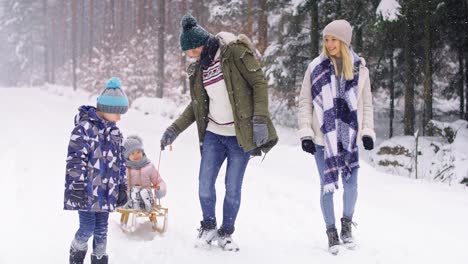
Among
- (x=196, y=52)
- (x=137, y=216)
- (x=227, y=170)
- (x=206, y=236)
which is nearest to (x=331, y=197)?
(x=227, y=170)

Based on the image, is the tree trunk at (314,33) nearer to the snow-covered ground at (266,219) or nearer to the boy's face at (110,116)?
the snow-covered ground at (266,219)

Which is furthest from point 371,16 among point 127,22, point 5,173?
point 127,22

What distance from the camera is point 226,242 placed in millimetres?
4578

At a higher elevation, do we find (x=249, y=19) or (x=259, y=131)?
(x=249, y=19)

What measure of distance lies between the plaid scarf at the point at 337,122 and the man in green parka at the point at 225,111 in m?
0.53

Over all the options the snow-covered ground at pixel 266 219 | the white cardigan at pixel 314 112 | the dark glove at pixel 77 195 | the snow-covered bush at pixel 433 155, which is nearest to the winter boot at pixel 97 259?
the snow-covered ground at pixel 266 219

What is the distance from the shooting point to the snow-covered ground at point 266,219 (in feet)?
14.7

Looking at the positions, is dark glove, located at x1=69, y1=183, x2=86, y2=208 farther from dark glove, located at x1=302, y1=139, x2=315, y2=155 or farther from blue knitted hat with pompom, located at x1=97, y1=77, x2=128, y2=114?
dark glove, located at x1=302, y1=139, x2=315, y2=155

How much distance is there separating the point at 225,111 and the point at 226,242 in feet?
4.18

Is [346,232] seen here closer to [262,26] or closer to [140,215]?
[140,215]

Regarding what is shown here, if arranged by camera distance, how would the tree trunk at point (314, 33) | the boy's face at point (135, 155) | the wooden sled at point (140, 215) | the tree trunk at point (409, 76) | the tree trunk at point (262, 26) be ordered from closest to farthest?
the wooden sled at point (140, 215) < the boy's face at point (135, 155) < the tree trunk at point (409, 76) < the tree trunk at point (314, 33) < the tree trunk at point (262, 26)

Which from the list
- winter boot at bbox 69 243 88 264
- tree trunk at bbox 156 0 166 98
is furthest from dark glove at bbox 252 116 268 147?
tree trunk at bbox 156 0 166 98

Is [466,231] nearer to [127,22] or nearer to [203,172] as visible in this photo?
[203,172]

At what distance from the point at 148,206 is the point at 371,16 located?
35.4ft
